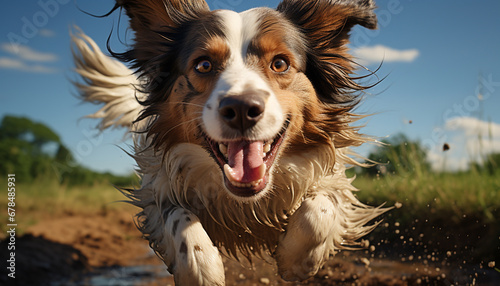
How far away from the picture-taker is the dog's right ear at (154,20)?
3316 mm

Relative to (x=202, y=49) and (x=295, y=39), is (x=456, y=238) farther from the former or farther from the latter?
(x=202, y=49)

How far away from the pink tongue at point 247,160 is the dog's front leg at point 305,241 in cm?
45

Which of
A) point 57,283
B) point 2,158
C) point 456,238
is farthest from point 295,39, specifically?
point 2,158

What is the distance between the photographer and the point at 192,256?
259 cm

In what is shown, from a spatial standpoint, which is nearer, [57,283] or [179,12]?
[179,12]

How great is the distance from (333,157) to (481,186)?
280 centimetres

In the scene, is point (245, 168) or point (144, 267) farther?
point (144, 267)

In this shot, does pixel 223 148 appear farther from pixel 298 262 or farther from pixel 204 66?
pixel 298 262

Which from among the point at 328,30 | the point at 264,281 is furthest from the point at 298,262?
the point at 328,30

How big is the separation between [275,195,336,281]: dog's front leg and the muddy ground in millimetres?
1356

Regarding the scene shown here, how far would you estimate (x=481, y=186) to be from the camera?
200 inches

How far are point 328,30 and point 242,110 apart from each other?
1417 millimetres

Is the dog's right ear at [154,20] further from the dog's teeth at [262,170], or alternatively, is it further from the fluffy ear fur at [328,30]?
the dog's teeth at [262,170]

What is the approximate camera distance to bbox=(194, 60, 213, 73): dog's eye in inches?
112
